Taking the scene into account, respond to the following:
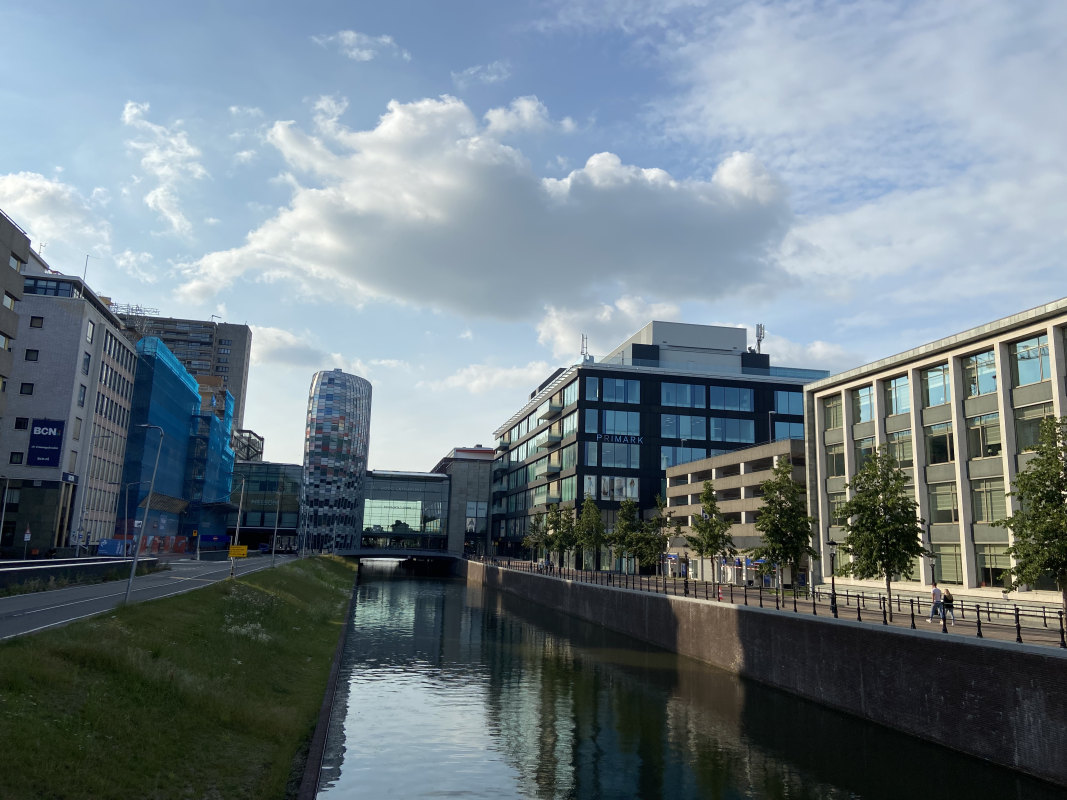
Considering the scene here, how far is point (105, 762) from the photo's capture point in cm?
1475

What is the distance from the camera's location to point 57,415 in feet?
281

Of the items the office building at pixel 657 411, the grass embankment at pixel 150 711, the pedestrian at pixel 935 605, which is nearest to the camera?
the grass embankment at pixel 150 711

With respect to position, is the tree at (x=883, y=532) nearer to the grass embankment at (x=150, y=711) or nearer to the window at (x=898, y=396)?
the window at (x=898, y=396)

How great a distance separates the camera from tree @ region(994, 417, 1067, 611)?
97.1 feet

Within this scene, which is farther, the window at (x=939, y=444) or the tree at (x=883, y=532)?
the window at (x=939, y=444)

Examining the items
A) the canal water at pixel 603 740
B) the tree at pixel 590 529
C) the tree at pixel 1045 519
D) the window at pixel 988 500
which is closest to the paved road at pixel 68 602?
the canal water at pixel 603 740

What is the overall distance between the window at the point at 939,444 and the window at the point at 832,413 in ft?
→ 29.3

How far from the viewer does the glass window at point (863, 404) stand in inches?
2159

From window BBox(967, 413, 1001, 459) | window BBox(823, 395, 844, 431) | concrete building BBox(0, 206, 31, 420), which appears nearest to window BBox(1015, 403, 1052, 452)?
window BBox(967, 413, 1001, 459)

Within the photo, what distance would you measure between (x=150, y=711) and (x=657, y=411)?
87998 mm

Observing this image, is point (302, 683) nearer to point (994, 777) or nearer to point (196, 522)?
point (994, 777)

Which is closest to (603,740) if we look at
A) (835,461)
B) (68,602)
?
(68,602)

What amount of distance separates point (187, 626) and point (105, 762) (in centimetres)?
1816

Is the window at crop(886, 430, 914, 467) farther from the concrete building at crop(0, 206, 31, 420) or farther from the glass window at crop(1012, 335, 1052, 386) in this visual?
the concrete building at crop(0, 206, 31, 420)
